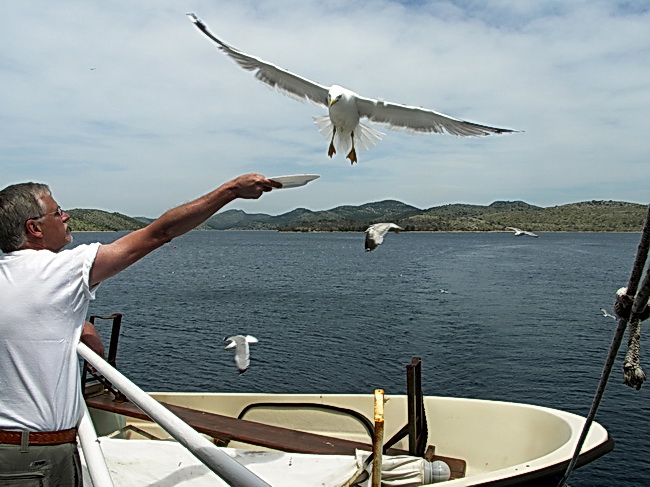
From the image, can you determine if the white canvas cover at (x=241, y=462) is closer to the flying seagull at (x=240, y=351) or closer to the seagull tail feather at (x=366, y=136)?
the seagull tail feather at (x=366, y=136)

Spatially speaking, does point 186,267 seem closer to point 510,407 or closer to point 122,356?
point 122,356

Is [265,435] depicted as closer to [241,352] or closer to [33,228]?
[33,228]

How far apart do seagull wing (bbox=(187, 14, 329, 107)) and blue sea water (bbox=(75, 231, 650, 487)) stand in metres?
7.74

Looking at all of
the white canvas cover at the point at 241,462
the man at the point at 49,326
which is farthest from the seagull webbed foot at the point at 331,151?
the man at the point at 49,326

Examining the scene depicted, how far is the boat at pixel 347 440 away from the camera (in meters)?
4.45

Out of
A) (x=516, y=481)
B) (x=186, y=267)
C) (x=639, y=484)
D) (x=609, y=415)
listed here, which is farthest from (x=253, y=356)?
(x=186, y=267)

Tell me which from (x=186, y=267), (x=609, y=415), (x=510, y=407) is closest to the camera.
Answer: (x=510, y=407)

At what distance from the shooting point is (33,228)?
2352 millimetres

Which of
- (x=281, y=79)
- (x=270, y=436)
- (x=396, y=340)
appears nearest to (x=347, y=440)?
(x=270, y=436)

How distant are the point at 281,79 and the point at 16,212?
21.9 feet

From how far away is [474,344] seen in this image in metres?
20.0

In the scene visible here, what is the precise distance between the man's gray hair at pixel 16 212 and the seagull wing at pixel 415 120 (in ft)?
20.3

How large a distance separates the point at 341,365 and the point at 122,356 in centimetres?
702

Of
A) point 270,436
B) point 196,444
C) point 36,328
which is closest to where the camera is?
point 196,444
